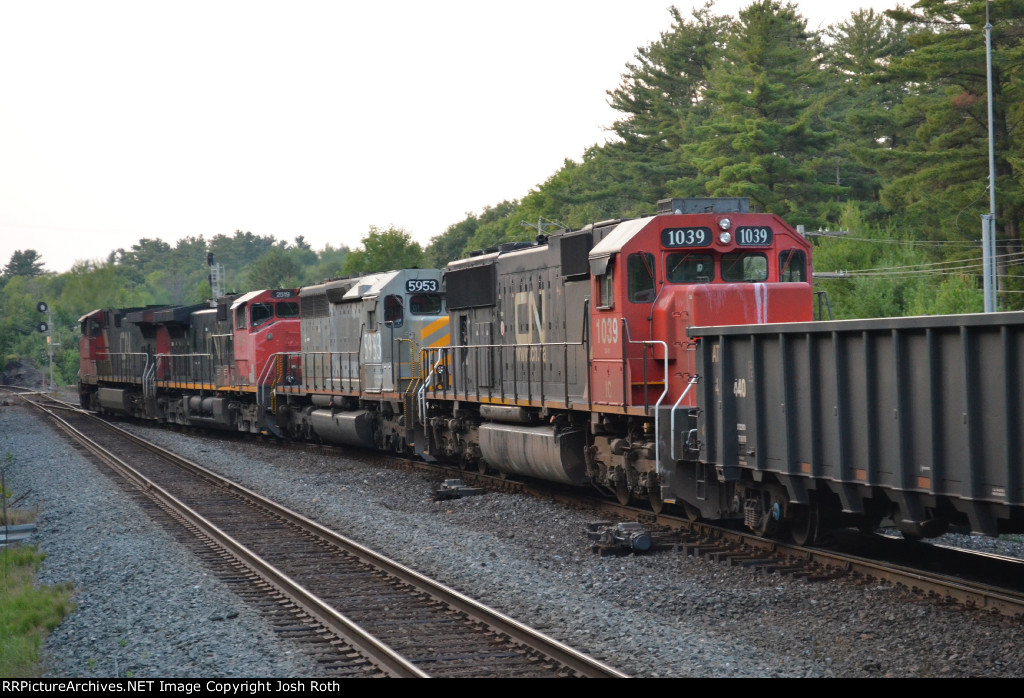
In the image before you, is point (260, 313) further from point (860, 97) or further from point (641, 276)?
point (860, 97)

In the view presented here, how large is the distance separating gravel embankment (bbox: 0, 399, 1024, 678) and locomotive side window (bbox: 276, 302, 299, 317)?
1416cm

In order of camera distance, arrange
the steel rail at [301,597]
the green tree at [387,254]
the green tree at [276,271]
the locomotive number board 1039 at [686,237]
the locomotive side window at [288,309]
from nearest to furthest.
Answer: the steel rail at [301,597]
the locomotive number board 1039 at [686,237]
the locomotive side window at [288,309]
the green tree at [387,254]
the green tree at [276,271]

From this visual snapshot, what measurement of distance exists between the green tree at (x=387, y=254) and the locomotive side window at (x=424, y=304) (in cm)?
6570

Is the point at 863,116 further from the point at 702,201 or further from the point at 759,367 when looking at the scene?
the point at 759,367

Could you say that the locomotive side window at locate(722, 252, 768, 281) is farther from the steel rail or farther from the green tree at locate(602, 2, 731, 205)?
the green tree at locate(602, 2, 731, 205)

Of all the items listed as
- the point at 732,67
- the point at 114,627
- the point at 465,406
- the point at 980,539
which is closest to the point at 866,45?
the point at 732,67

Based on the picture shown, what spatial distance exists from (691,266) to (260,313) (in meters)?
18.2

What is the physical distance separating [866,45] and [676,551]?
1922 inches

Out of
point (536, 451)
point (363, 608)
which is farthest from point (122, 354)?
point (363, 608)

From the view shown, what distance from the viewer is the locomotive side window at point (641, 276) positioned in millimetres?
12742

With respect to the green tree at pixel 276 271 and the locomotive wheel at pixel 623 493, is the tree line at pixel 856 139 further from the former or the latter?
the green tree at pixel 276 271

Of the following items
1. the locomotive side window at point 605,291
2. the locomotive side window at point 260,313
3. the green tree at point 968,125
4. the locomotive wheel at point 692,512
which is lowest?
the locomotive wheel at point 692,512

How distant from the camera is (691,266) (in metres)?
12.9

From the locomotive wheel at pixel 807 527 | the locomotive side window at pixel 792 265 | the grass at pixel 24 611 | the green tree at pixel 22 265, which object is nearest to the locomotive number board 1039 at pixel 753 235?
the locomotive side window at pixel 792 265
